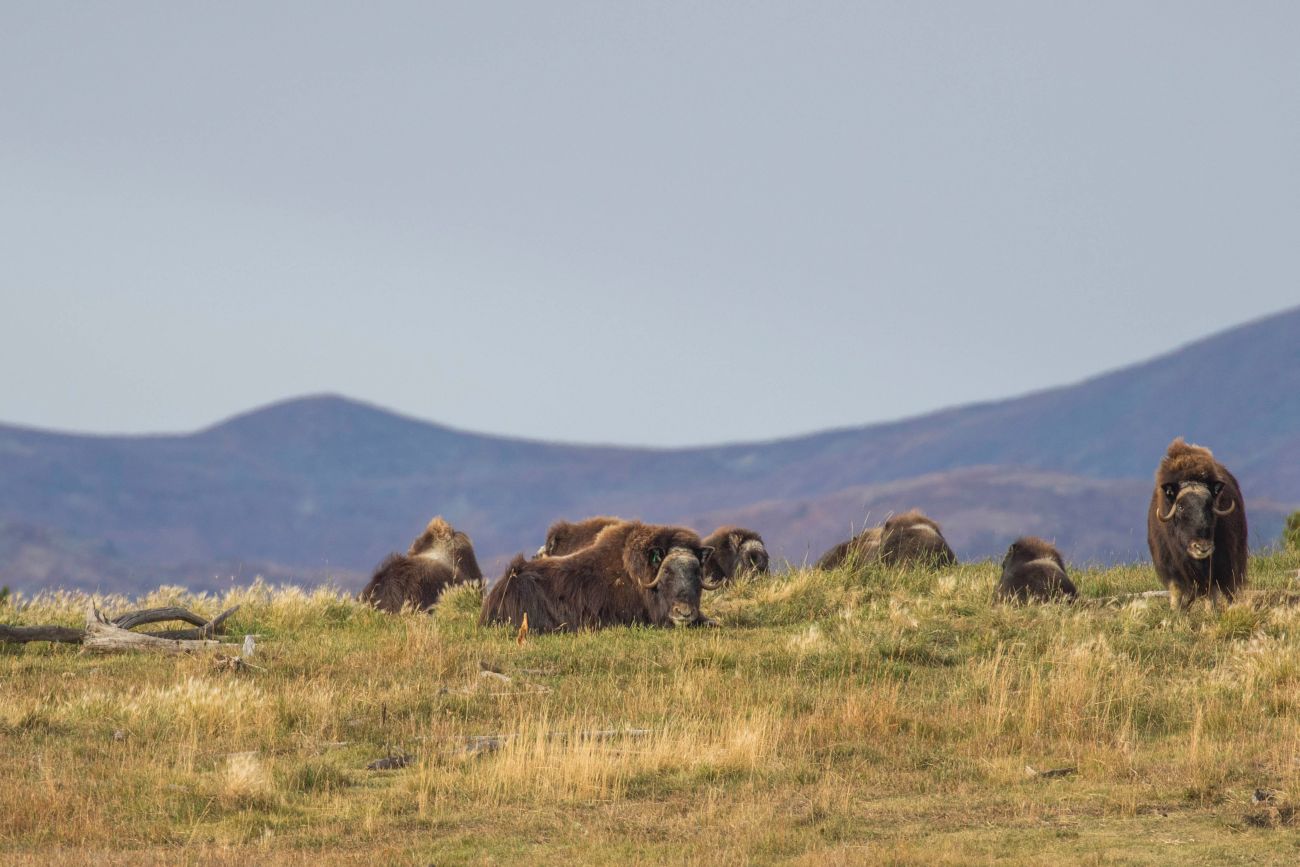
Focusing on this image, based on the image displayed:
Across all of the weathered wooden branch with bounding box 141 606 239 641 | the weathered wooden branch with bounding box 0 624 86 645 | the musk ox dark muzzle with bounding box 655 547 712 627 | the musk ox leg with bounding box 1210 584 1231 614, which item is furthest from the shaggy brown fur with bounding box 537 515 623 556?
the musk ox leg with bounding box 1210 584 1231 614

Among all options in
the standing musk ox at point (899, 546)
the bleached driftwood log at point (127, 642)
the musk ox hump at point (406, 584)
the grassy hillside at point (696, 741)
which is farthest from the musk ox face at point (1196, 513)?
the bleached driftwood log at point (127, 642)

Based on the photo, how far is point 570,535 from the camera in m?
21.5

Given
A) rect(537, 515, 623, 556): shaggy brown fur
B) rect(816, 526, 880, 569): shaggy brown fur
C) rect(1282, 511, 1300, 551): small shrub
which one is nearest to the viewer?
rect(537, 515, 623, 556): shaggy brown fur

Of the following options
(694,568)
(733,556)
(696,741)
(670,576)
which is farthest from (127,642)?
(733,556)

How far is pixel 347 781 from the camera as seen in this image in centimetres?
1131

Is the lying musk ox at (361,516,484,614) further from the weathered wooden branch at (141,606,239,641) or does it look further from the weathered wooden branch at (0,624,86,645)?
the weathered wooden branch at (0,624,86,645)

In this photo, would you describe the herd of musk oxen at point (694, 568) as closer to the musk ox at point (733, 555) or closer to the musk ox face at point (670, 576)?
the musk ox face at point (670, 576)

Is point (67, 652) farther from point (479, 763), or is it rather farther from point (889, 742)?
point (889, 742)

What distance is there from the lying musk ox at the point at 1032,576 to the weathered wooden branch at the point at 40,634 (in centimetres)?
1027

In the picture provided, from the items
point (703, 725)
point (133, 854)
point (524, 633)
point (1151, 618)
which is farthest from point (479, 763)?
point (1151, 618)

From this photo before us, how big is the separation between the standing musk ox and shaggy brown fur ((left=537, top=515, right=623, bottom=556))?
3.35m

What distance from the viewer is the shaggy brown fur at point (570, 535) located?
21.1 metres

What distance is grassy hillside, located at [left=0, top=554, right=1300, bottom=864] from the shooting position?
31.7 feet

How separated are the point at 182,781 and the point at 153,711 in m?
2.29
